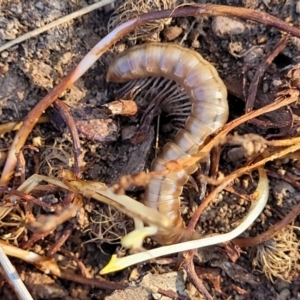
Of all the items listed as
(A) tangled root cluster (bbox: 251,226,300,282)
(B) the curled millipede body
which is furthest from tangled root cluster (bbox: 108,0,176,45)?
(A) tangled root cluster (bbox: 251,226,300,282)

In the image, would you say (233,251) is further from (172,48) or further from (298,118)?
(172,48)

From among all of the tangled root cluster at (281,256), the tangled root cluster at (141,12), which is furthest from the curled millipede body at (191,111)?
the tangled root cluster at (281,256)

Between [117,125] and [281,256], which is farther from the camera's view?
[117,125]

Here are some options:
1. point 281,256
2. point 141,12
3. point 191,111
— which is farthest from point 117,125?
point 281,256

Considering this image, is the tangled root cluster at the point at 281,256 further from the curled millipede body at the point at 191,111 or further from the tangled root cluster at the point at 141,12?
the tangled root cluster at the point at 141,12

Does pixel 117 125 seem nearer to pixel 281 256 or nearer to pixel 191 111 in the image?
pixel 191 111

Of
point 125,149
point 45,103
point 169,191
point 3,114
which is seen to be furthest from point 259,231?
point 3,114
